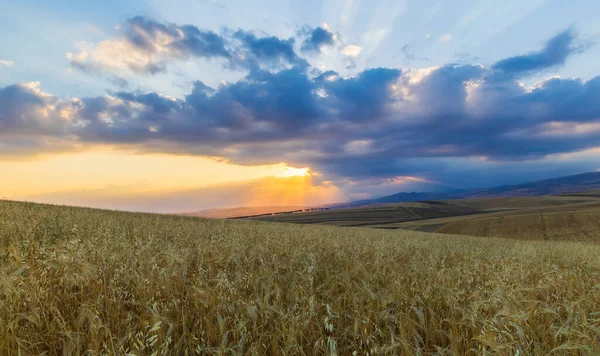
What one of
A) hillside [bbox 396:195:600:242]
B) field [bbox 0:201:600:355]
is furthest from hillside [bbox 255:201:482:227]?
field [bbox 0:201:600:355]

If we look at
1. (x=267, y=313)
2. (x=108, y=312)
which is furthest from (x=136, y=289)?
(x=267, y=313)

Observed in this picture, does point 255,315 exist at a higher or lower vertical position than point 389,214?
higher

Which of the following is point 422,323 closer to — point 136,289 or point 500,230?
point 136,289

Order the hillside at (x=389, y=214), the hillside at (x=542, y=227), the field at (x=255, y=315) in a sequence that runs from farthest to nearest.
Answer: the hillside at (x=389, y=214)
the hillside at (x=542, y=227)
the field at (x=255, y=315)

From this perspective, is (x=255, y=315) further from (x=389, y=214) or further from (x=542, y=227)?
(x=389, y=214)

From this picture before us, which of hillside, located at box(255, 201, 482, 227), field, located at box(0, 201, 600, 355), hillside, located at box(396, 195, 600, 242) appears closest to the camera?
field, located at box(0, 201, 600, 355)

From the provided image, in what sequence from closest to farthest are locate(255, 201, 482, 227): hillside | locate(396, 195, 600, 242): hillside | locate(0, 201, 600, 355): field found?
locate(0, 201, 600, 355): field, locate(396, 195, 600, 242): hillside, locate(255, 201, 482, 227): hillside

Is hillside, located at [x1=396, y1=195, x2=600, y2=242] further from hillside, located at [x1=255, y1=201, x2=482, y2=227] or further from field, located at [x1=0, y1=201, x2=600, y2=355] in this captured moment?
field, located at [x1=0, y1=201, x2=600, y2=355]

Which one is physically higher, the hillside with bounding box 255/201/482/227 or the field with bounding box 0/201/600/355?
the field with bounding box 0/201/600/355

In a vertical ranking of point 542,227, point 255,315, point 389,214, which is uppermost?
point 255,315

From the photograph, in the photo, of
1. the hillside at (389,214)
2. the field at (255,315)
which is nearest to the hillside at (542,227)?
the hillside at (389,214)

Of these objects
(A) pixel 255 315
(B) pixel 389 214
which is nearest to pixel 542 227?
(A) pixel 255 315

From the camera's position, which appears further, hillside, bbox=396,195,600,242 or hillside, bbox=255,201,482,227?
hillside, bbox=255,201,482,227

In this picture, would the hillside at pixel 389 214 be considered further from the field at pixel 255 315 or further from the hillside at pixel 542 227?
Result: the field at pixel 255 315
